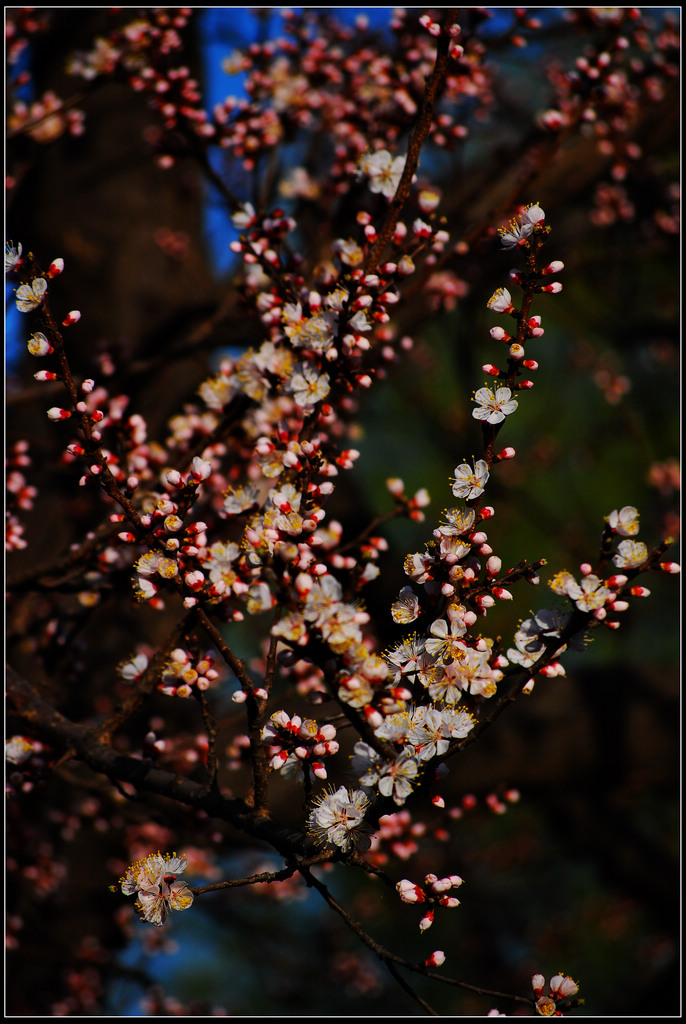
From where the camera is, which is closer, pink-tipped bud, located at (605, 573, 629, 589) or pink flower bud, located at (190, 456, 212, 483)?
pink-tipped bud, located at (605, 573, 629, 589)

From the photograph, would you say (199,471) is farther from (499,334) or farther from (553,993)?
(553,993)

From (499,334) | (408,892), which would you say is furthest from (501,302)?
(408,892)

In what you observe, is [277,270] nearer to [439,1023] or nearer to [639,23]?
[439,1023]

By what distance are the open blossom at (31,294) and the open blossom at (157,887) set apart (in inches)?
45.5

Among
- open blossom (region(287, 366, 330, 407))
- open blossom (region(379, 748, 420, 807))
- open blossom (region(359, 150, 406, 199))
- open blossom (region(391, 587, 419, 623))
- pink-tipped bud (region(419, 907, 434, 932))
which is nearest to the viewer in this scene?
open blossom (region(379, 748, 420, 807))

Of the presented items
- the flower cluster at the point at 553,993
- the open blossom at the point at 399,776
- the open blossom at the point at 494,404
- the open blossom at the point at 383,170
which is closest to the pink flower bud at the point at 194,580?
the open blossom at the point at 399,776

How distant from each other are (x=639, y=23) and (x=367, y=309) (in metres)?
2.34

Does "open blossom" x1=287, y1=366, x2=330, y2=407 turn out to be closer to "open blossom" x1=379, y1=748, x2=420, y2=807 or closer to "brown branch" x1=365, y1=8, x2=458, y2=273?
"brown branch" x1=365, y1=8, x2=458, y2=273

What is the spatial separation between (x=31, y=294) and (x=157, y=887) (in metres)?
1.22

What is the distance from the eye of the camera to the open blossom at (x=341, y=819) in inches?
53.2

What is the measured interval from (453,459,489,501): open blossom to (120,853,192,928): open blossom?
3.06 feet

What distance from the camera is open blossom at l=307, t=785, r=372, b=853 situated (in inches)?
53.2

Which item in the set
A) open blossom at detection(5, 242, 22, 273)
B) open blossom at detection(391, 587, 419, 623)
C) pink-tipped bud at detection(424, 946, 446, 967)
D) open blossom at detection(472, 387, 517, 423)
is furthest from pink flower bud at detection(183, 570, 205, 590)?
pink-tipped bud at detection(424, 946, 446, 967)

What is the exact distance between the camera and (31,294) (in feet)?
4.82
